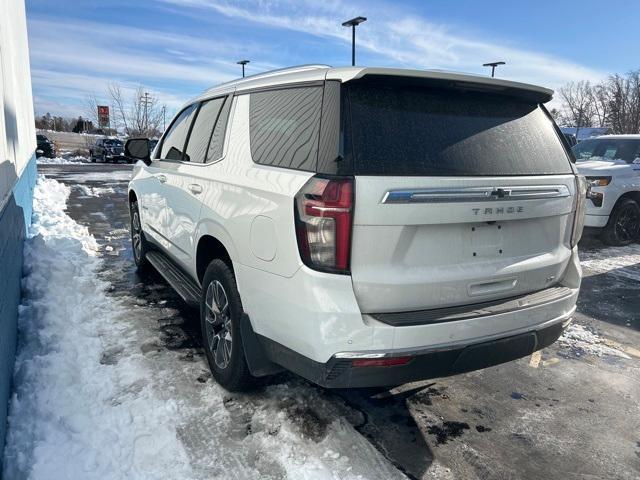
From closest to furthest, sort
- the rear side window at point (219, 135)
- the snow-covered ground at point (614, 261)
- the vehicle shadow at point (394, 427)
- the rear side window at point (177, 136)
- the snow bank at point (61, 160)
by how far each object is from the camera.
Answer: the vehicle shadow at point (394, 427)
the rear side window at point (219, 135)
the rear side window at point (177, 136)
the snow-covered ground at point (614, 261)
the snow bank at point (61, 160)

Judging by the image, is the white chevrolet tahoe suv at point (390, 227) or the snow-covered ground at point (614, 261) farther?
the snow-covered ground at point (614, 261)

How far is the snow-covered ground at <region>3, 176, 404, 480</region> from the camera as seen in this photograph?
2463mm

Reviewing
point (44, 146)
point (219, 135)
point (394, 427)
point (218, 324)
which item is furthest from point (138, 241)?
point (44, 146)

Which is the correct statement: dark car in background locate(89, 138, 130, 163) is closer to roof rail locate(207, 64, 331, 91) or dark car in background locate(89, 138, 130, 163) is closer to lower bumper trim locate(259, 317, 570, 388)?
roof rail locate(207, 64, 331, 91)

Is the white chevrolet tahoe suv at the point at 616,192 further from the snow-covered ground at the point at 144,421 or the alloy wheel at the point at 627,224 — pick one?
the snow-covered ground at the point at 144,421

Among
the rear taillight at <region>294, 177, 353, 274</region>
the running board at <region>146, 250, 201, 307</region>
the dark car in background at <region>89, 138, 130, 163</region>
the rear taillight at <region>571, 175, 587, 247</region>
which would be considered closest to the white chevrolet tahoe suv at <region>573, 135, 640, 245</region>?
the rear taillight at <region>571, 175, 587, 247</region>

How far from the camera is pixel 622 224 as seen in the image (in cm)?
833

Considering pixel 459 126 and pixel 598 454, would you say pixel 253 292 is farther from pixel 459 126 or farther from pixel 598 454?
pixel 598 454

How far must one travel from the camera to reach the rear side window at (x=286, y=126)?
2.48 m

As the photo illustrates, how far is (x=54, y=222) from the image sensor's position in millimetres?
7898

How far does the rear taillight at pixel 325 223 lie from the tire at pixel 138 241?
366cm

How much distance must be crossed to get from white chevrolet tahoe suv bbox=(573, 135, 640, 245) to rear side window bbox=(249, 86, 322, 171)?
670cm

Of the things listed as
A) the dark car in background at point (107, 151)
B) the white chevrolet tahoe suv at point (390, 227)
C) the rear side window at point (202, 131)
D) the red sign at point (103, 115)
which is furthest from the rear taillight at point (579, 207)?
the red sign at point (103, 115)

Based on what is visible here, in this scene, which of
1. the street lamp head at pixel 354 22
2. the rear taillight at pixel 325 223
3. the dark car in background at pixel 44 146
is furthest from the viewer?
the dark car in background at pixel 44 146
